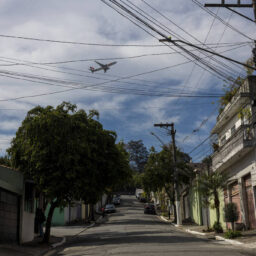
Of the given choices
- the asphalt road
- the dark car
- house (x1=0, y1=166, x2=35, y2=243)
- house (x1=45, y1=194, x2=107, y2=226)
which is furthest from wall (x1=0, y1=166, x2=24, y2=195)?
the dark car

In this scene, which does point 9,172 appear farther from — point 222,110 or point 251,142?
point 222,110

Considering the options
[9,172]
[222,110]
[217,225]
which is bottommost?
[217,225]

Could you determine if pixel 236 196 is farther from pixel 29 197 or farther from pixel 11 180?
pixel 11 180

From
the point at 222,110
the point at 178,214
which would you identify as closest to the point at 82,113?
the point at 222,110

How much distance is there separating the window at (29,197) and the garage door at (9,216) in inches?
62.8

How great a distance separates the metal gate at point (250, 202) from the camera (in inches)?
836

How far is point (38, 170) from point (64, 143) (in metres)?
1.82

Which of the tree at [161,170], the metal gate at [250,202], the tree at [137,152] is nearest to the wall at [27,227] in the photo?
the metal gate at [250,202]

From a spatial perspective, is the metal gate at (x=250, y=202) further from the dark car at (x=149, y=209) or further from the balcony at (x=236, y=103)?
the dark car at (x=149, y=209)

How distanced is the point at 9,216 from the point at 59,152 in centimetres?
368

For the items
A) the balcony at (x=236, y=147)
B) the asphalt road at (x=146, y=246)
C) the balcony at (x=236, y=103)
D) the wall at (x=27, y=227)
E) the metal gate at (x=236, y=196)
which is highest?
the balcony at (x=236, y=103)

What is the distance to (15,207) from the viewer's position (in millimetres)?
18469

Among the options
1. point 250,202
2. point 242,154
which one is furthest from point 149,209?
point 242,154

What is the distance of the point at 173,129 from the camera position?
37562mm
